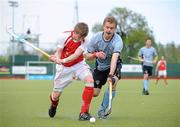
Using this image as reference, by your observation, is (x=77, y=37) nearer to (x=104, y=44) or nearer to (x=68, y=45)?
(x=68, y=45)

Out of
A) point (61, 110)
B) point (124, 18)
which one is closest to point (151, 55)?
point (61, 110)

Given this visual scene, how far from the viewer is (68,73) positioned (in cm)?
1037

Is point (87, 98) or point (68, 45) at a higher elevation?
point (68, 45)

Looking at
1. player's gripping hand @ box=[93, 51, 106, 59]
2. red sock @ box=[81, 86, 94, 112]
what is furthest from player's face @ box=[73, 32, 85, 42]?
red sock @ box=[81, 86, 94, 112]

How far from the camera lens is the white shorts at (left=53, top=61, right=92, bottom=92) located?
10234mm

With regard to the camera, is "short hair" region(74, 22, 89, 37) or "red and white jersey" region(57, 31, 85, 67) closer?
"short hair" region(74, 22, 89, 37)

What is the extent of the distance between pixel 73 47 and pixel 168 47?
46798mm

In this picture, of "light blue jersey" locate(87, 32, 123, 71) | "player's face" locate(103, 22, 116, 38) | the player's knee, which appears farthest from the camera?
"light blue jersey" locate(87, 32, 123, 71)

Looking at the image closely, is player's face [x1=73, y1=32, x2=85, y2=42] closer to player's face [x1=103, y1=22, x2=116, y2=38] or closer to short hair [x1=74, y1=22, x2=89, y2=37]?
short hair [x1=74, y1=22, x2=89, y2=37]

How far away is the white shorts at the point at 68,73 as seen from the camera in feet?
33.6

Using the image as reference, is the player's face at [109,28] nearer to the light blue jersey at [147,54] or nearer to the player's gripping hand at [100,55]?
the player's gripping hand at [100,55]

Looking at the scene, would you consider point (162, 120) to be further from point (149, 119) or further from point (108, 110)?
point (108, 110)

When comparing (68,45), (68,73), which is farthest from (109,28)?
(68,73)

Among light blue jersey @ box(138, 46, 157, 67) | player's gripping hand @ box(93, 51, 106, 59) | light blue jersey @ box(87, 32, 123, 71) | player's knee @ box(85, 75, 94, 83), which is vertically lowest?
player's knee @ box(85, 75, 94, 83)
